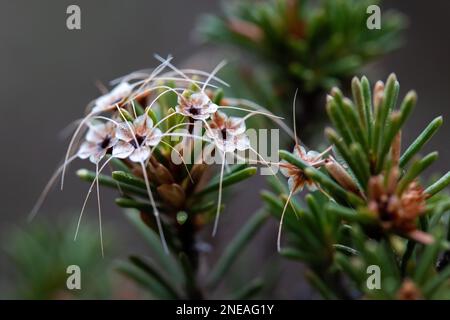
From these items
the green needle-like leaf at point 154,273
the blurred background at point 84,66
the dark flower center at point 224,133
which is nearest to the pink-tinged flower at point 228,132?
the dark flower center at point 224,133

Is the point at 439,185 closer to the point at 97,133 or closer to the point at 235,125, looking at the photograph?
the point at 235,125

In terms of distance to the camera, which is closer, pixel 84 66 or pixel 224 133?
pixel 224 133

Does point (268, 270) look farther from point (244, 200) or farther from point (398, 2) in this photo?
point (398, 2)

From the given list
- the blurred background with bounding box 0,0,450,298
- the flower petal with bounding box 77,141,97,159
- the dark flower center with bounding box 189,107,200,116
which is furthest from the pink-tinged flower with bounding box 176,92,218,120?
the blurred background with bounding box 0,0,450,298

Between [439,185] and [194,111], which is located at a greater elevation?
[194,111]

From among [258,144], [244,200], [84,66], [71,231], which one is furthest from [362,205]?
[84,66]

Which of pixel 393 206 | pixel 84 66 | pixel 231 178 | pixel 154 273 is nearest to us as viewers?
pixel 393 206

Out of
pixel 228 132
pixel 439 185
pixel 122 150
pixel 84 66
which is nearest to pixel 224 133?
pixel 228 132
